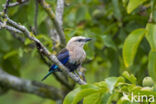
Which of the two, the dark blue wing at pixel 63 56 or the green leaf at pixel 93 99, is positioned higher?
the dark blue wing at pixel 63 56

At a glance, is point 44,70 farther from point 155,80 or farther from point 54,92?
point 155,80

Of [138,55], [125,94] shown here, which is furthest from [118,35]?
[125,94]

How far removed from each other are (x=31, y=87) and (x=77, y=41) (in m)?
1.10

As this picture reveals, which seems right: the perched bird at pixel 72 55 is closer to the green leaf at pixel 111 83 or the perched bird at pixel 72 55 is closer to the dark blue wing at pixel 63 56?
the dark blue wing at pixel 63 56

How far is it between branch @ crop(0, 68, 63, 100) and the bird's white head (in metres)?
0.84

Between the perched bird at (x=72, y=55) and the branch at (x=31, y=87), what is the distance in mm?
867

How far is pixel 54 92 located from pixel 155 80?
8.39 ft

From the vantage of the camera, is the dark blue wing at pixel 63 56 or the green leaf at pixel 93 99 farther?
the dark blue wing at pixel 63 56

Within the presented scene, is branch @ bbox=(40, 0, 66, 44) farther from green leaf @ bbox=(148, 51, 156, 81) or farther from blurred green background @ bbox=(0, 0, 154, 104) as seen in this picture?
green leaf @ bbox=(148, 51, 156, 81)

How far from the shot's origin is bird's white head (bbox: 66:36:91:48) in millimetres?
5079

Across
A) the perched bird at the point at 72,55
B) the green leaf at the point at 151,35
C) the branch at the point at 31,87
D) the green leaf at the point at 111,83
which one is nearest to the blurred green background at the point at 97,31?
the perched bird at the point at 72,55

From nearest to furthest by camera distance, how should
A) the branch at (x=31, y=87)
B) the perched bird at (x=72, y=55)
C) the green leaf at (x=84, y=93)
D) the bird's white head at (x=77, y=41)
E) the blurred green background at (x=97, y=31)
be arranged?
the green leaf at (x=84, y=93) → the perched bird at (x=72, y=55) → the blurred green background at (x=97, y=31) → the bird's white head at (x=77, y=41) → the branch at (x=31, y=87)

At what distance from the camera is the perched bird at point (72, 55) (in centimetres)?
466

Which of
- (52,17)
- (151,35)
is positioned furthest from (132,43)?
(52,17)
